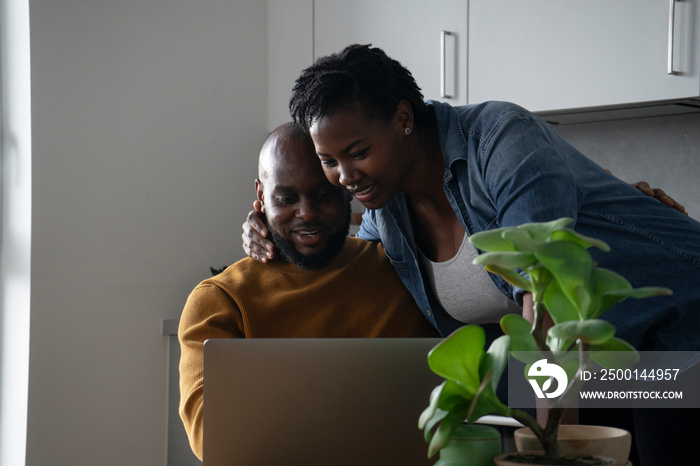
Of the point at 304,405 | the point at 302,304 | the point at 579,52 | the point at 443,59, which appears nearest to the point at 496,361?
the point at 304,405

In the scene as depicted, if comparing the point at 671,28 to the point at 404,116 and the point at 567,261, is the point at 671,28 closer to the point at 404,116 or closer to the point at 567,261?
the point at 404,116

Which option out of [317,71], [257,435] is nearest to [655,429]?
[257,435]

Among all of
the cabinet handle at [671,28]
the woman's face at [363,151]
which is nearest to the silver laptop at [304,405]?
the woman's face at [363,151]

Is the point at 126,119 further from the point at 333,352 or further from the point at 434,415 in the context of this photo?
the point at 434,415

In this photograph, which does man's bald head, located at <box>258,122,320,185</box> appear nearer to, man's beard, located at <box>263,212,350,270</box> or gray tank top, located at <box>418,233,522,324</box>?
man's beard, located at <box>263,212,350,270</box>

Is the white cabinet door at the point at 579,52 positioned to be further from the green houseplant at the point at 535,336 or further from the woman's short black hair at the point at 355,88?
the green houseplant at the point at 535,336

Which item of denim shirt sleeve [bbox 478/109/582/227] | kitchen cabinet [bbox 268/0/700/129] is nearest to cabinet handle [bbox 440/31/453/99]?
kitchen cabinet [bbox 268/0/700/129]

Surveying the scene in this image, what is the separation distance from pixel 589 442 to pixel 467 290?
0.78 m

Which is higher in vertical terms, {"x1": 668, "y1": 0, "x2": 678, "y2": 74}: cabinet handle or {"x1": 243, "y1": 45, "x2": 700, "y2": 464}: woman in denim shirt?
{"x1": 668, "y1": 0, "x2": 678, "y2": 74}: cabinet handle

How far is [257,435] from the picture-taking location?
83 cm

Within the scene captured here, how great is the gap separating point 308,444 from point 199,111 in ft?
6.95

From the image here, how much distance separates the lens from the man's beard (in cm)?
148

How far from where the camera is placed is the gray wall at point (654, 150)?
2355mm

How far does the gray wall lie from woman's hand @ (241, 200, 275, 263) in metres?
1.40
